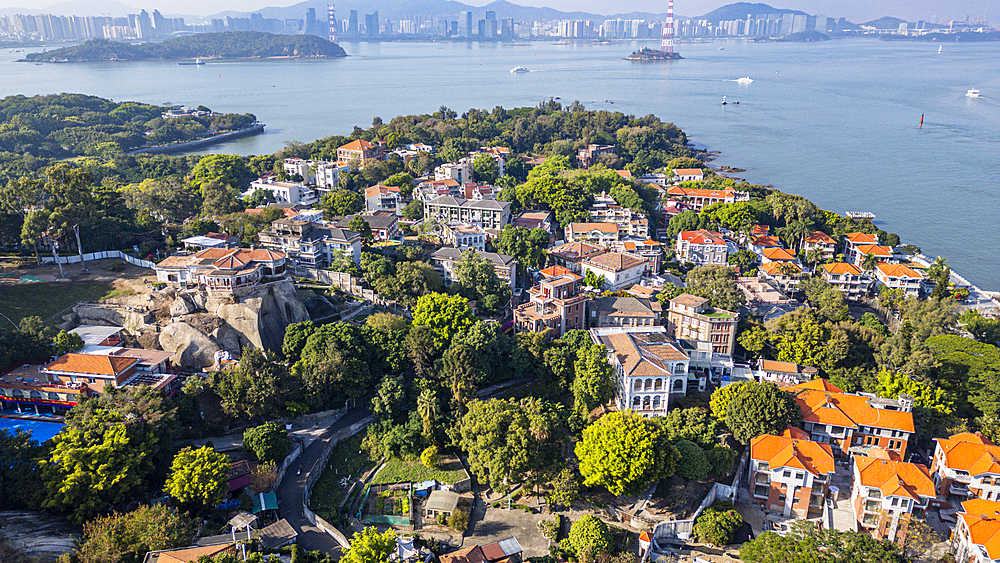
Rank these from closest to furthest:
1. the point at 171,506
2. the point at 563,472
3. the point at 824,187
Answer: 1. the point at 171,506
2. the point at 563,472
3. the point at 824,187

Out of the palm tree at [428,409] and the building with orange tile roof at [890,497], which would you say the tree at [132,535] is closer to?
the palm tree at [428,409]

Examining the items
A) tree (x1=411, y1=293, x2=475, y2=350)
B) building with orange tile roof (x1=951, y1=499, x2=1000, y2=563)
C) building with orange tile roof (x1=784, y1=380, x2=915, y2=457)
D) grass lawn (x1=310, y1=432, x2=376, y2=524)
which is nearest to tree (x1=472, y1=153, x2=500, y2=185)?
tree (x1=411, y1=293, x2=475, y2=350)

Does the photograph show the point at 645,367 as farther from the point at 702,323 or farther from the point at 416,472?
the point at 416,472

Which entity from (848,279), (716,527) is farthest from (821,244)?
(716,527)

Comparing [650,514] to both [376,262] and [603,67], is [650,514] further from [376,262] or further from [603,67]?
[603,67]

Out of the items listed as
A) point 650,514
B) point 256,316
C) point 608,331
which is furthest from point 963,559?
point 256,316
